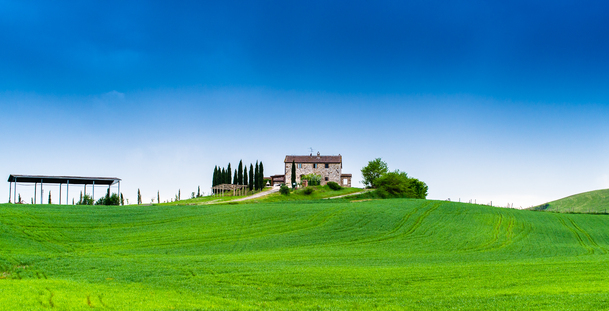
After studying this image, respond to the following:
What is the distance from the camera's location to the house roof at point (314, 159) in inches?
4003

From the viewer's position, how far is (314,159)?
102500mm

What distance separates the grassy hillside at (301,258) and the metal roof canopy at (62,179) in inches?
318

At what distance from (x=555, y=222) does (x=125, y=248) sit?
50850 mm

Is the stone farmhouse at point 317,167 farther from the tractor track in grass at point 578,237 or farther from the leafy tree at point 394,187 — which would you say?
the tractor track in grass at point 578,237

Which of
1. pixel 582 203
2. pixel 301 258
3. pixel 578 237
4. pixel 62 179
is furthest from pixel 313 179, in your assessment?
pixel 582 203

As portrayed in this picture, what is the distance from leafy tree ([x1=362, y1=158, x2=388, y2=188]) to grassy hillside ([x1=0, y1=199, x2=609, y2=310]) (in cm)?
4292

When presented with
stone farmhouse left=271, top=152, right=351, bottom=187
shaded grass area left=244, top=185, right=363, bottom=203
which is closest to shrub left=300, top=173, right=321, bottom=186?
stone farmhouse left=271, top=152, right=351, bottom=187

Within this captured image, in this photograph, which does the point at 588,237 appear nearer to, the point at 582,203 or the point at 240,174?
the point at 240,174

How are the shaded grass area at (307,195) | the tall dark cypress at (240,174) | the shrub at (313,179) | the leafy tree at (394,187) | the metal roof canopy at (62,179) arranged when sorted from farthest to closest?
the shrub at (313,179)
the tall dark cypress at (240,174)
the leafy tree at (394,187)
the shaded grass area at (307,195)
the metal roof canopy at (62,179)

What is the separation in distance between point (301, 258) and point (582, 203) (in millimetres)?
117028

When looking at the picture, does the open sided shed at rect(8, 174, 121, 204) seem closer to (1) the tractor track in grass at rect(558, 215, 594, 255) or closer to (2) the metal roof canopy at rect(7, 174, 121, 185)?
(2) the metal roof canopy at rect(7, 174, 121, 185)

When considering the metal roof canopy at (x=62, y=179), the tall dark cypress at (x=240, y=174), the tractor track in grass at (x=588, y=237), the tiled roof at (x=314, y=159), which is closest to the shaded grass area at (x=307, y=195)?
the tiled roof at (x=314, y=159)

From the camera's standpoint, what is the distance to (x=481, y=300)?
1716 centimetres

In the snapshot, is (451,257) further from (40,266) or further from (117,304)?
(40,266)
